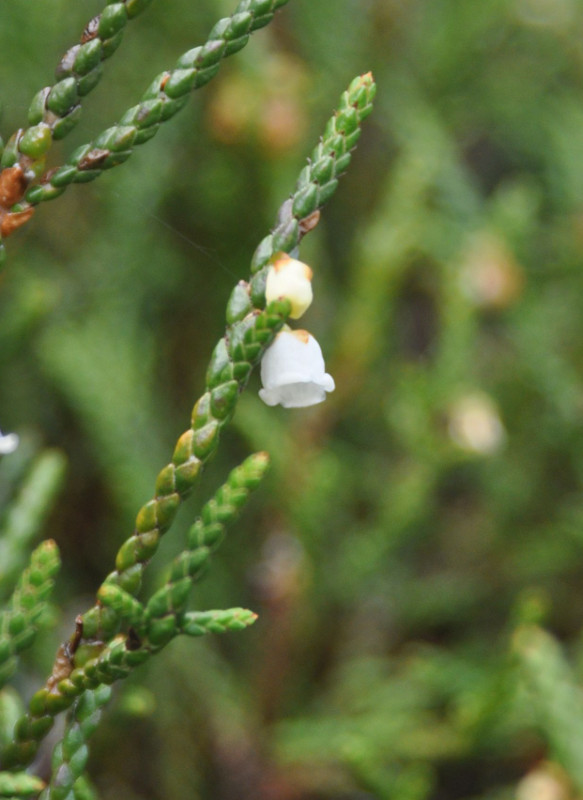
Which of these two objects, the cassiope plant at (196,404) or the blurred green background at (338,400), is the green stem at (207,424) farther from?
the blurred green background at (338,400)

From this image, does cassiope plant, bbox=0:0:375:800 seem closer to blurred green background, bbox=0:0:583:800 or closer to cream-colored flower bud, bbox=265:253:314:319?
cream-colored flower bud, bbox=265:253:314:319

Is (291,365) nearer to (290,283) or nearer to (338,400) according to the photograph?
(290,283)

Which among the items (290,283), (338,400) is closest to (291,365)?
(290,283)

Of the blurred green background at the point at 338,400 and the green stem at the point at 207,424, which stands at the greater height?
the blurred green background at the point at 338,400

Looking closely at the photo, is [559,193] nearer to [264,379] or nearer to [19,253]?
[19,253]

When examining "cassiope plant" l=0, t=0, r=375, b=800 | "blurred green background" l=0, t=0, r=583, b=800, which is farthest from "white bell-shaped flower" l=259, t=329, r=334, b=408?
"blurred green background" l=0, t=0, r=583, b=800

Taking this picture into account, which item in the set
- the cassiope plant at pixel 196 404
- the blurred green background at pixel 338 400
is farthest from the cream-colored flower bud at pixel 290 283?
the blurred green background at pixel 338 400

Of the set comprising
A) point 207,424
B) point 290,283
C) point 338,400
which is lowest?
point 207,424

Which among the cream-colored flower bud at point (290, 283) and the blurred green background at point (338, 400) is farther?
the blurred green background at point (338, 400)
